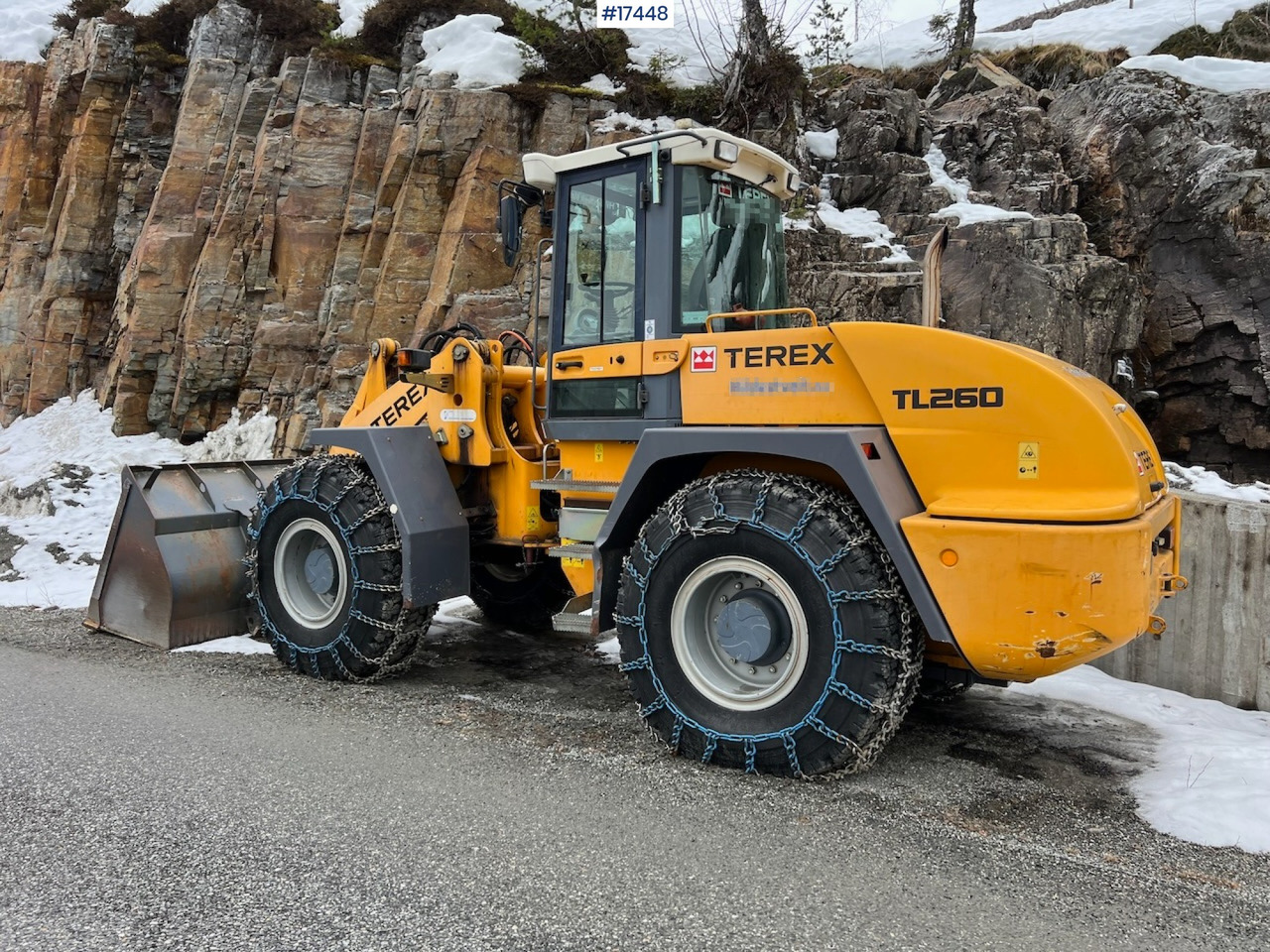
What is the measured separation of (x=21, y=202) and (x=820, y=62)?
1452 cm

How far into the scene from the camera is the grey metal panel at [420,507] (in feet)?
17.0

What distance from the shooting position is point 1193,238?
39.2ft

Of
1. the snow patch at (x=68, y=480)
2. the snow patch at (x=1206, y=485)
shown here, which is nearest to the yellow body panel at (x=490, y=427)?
the snow patch at (x=68, y=480)

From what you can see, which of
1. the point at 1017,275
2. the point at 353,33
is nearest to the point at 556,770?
the point at 1017,275

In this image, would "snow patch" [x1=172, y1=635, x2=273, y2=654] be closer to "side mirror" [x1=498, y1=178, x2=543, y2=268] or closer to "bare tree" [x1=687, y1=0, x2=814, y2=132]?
"side mirror" [x1=498, y1=178, x2=543, y2=268]

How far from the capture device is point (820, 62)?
16.6 meters

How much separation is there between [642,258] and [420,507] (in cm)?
194

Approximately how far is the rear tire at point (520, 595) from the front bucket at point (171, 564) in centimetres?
167

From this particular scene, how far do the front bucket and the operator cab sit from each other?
114 inches

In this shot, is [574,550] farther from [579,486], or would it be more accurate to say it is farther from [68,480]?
[68,480]

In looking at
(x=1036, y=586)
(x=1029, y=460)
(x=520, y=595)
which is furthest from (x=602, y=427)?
(x=520, y=595)

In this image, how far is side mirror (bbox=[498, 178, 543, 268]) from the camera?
5082mm

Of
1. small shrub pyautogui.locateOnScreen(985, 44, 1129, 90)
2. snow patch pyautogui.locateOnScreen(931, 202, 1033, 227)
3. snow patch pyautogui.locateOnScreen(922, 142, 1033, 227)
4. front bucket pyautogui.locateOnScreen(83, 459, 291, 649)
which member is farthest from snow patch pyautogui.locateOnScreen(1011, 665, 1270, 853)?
small shrub pyautogui.locateOnScreen(985, 44, 1129, 90)

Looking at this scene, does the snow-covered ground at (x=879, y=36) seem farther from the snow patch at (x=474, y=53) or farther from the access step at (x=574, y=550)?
the access step at (x=574, y=550)
